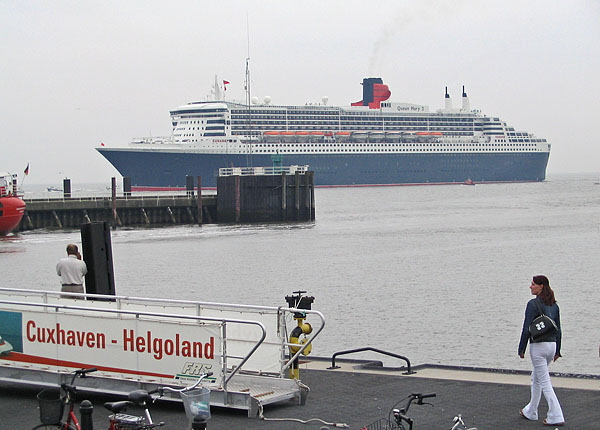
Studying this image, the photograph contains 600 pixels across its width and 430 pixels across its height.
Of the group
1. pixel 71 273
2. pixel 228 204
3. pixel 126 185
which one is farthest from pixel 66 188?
pixel 71 273

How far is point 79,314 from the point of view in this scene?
32.3 ft

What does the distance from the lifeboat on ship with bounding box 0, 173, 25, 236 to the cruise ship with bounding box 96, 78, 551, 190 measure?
56.6 m

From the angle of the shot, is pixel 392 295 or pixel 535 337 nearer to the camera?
pixel 535 337

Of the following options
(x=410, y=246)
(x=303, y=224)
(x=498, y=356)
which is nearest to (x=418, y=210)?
(x=303, y=224)

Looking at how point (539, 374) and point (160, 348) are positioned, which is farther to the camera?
point (160, 348)

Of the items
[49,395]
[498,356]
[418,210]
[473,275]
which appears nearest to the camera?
[49,395]

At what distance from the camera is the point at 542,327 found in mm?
8617

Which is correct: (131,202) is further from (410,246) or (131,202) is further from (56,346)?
(56,346)

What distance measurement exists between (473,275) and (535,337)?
73.8 ft

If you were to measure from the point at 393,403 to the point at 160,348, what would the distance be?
235cm

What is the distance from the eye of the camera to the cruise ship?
10594cm

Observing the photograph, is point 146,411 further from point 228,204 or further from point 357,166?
point 357,166

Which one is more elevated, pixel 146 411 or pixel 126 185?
pixel 126 185

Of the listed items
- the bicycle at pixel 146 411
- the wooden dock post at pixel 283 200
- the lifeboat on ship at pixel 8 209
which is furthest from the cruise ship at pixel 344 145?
the bicycle at pixel 146 411
